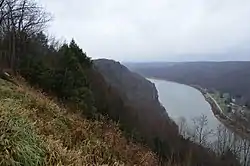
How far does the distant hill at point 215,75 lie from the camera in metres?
94.9

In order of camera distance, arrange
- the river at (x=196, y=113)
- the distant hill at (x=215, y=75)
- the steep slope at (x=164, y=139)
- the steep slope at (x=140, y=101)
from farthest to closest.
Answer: the distant hill at (x=215, y=75) < the river at (x=196, y=113) < the steep slope at (x=140, y=101) < the steep slope at (x=164, y=139)

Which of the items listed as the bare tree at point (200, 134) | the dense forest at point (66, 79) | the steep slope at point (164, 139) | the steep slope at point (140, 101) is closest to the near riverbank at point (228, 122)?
the bare tree at point (200, 134)

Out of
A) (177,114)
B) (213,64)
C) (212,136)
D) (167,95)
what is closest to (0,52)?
(212,136)

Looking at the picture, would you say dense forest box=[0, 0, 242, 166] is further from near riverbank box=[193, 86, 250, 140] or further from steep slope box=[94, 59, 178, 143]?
near riverbank box=[193, 86, 250, 140]

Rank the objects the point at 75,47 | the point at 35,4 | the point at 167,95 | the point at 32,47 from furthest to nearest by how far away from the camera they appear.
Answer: the point at 167,95 → the point at 32,47 → the point at 75,47 → the point at 35,4

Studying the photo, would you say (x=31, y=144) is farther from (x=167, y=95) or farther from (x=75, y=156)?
(x=167, y=95)

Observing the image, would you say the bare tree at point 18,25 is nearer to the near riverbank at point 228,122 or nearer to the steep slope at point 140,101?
the steep slope at point 140,101

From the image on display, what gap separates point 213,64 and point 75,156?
462 ft

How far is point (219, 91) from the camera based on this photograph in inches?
3654

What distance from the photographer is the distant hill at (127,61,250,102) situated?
94.9 meters

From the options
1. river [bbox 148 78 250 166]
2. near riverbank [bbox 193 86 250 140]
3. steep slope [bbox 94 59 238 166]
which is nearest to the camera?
steep slope [bbox 94 59 238 166]

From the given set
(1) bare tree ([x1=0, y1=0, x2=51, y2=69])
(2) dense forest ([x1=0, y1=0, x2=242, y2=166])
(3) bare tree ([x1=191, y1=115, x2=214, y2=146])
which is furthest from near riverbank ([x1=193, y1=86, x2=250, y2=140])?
(1) bare tree ([x1=0, y1=0, x2=51, y2=69])

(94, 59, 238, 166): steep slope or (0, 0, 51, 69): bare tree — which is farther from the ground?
(0, 0, 51, 69): bare tree

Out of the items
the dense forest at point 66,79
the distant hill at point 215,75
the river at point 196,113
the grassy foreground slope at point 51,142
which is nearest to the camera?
the grassy foreground slope at point 51,142
